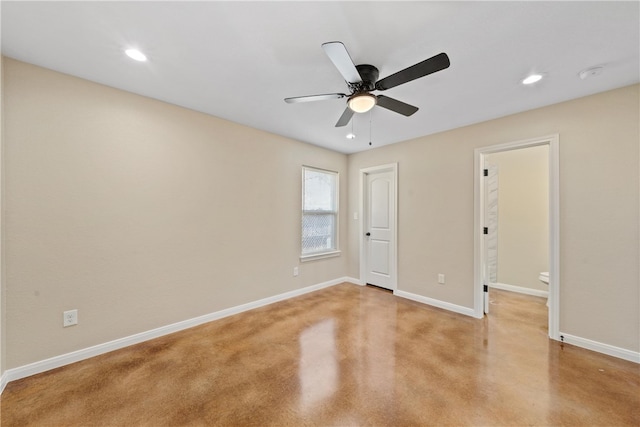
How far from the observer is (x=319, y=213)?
4.21 metres

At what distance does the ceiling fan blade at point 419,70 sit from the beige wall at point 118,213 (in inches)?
81.9

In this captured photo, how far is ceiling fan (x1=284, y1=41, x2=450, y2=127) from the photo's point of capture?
1430mm

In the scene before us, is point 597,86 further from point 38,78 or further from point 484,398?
point 38,78

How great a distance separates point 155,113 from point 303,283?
2920mm

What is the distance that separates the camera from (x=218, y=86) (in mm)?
2266

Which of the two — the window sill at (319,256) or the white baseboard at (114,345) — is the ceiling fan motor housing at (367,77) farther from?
the white baseboard at (114,345)

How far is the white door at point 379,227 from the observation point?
403 centimetres

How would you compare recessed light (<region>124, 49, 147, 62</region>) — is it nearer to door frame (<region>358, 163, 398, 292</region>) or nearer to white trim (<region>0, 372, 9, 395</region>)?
white trim (<region>0, 372, 9, 395</region>)

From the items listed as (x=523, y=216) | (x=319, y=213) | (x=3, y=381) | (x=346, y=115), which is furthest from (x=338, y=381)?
(x=523, y=216)

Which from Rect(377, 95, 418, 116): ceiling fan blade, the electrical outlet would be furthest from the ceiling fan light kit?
the electrical outlet

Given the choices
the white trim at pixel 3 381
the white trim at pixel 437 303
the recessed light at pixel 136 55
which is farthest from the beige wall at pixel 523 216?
the white trim at pixel 3 381

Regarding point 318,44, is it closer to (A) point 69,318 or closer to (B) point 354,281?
(A) point 69,318

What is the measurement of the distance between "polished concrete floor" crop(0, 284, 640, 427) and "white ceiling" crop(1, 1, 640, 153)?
241cm

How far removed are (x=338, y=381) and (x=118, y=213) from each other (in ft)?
7.97
